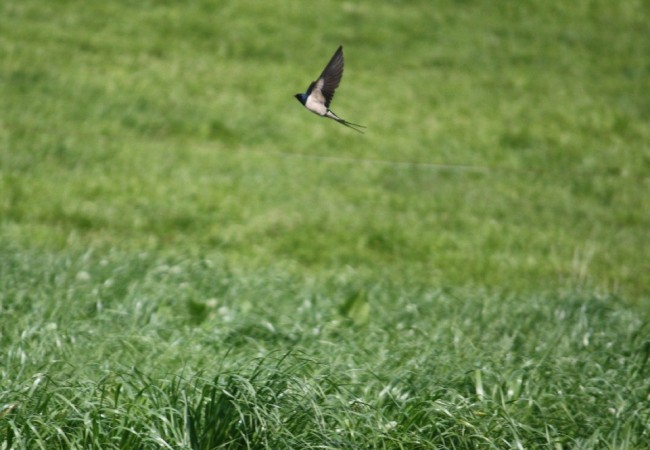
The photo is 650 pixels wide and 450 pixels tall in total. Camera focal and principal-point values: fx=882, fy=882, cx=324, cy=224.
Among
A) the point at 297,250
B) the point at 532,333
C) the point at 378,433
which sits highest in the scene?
the point at 378,433

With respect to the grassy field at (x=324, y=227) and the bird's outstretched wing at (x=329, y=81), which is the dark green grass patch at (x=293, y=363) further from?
the bird's outstretched wing at (x=329, y=81)

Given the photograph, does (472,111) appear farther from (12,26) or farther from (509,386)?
(509,386)

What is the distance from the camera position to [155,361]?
3.88 metres

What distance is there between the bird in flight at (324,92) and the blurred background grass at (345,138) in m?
5.20

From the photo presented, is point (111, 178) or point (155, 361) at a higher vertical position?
point (155, 361)

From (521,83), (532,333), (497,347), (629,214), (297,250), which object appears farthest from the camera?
(521,83)

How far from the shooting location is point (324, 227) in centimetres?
872

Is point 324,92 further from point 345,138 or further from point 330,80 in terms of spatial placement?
point 345,138

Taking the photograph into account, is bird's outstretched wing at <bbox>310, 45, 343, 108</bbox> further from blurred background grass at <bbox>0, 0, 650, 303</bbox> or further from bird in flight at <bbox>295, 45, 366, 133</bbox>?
blurred background grass at <bbox>0, 0, 650, 303</bbox>

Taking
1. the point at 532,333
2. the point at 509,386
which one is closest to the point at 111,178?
the point at 532,333

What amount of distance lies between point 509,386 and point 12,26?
11081mm

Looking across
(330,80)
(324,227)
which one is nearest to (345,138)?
(324,227)

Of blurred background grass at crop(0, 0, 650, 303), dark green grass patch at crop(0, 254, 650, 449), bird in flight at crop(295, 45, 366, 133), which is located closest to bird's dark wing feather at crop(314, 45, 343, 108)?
bird in flight at crop(295, 45, 366, 133)

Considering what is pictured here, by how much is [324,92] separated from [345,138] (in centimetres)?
952
